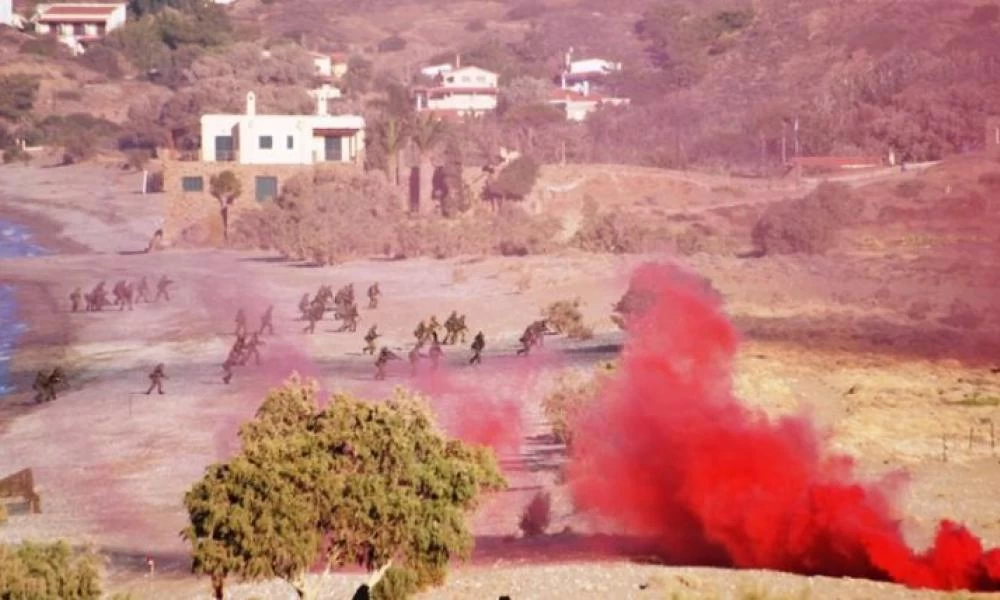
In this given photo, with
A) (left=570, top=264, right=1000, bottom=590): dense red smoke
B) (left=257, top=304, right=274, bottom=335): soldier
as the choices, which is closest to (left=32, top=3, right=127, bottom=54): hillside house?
(left=257, top=304, right=274, bottom=335): soldier

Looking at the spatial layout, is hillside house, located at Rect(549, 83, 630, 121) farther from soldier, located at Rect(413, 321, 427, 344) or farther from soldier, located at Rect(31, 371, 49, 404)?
soldier, located at Rect(31, 371, 49, 404)

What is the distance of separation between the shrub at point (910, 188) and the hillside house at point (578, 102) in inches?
1513

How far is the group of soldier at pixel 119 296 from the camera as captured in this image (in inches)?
2808

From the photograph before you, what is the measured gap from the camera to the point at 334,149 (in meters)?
97.7

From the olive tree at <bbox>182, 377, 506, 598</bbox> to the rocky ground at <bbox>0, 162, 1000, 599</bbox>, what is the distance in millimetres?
1470

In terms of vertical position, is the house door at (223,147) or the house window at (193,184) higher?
the house door at (223,147)

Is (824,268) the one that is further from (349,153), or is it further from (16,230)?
(16,230)

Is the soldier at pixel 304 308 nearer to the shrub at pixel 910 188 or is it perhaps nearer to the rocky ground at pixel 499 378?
the rocky ground at pixel 499 378

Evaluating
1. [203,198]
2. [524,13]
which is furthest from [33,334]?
[524,13]

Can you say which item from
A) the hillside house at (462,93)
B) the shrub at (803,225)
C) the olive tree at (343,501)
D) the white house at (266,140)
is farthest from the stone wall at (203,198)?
the olive tree at (343,501)

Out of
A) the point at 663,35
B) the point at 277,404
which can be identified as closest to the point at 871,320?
the point at 277,404

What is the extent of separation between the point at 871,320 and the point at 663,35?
110m

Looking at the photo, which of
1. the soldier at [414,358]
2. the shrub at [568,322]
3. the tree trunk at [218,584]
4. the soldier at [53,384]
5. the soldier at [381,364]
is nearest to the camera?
the tree trunk at [218,584]

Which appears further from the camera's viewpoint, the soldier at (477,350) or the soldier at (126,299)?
the soldier at (126,299)
